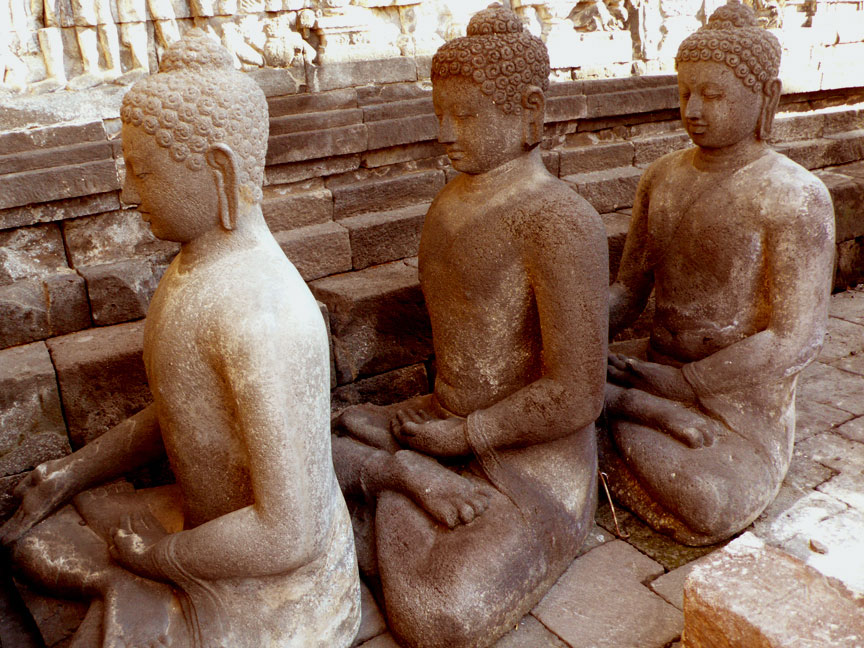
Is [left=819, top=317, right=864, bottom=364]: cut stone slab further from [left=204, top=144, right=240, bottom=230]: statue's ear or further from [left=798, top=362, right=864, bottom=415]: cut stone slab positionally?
[left=204, top=144, right=240, bottom=230]: statue's ear

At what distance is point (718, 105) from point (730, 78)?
97mm

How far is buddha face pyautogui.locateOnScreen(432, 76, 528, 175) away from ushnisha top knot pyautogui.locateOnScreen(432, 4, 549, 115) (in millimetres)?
25

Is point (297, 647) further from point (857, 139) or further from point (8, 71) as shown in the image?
point (857, 139)

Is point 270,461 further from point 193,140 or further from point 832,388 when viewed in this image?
point 832,388

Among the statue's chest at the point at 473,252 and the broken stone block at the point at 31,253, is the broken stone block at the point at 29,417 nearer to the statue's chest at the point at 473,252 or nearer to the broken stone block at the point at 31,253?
the broken stone block at the point at 31,253

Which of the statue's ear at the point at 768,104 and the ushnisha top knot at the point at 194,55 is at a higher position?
the ushnisha top knot at the point at 194,55

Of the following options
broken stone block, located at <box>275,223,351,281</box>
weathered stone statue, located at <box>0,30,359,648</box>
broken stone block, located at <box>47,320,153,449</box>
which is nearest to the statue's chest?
weathered stone statue, located at <box>0,30,359,648</box>

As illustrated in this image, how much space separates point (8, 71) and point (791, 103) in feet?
17.3

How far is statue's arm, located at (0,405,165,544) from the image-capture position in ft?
8.21

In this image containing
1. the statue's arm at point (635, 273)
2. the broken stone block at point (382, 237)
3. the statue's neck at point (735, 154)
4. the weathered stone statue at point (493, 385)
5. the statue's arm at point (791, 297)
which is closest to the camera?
the weathered stone statue at point (493, 385)

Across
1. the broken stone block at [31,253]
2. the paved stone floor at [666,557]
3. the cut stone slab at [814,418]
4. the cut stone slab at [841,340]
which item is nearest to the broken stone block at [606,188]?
the cut stone slab at [841,340]

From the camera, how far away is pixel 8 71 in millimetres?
4137

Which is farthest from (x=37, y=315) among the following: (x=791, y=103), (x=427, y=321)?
(x=791, y=103)

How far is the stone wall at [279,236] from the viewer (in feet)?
10.5
